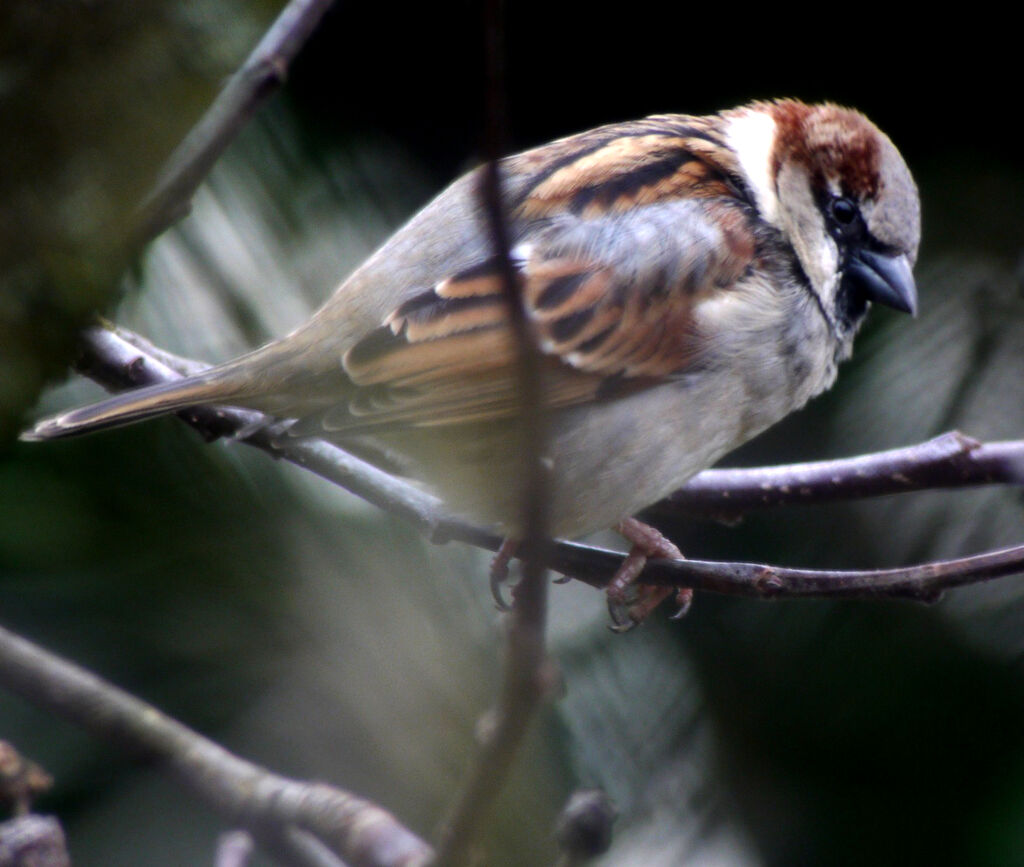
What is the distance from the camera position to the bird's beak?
2.33 m

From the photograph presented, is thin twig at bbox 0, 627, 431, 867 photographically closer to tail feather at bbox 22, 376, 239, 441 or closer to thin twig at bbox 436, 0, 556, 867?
tail feather at bbox 22, 376, 239, 441

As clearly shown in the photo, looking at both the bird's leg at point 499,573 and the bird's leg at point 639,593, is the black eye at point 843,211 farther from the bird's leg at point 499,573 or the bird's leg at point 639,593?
the bird's leg at point 499,573

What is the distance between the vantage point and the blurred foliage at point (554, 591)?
2055 millimetres

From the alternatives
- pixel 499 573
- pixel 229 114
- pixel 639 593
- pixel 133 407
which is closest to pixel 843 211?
pixel 639 593

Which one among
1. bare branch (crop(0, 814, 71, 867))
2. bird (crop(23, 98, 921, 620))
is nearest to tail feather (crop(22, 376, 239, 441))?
bird (crop(23, 98, 921, 620))

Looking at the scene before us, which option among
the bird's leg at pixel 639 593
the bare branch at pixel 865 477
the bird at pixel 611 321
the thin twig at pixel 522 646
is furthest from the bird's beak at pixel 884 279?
the thin twig at pixel 522 646

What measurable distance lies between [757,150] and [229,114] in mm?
1370

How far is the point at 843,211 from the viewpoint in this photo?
2441 millimetres

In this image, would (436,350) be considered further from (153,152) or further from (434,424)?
(153,152)

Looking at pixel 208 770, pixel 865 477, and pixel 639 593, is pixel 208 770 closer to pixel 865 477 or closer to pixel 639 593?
pixel 639 593

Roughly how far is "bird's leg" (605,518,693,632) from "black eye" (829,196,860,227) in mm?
809

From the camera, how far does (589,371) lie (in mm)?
2219

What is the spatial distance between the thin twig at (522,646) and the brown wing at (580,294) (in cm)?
113

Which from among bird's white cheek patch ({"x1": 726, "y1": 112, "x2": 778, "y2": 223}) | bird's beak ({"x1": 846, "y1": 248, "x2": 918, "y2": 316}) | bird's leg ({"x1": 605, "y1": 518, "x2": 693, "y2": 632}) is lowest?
bird's leg ({"x1": 605, "y1": 518, "x2": 693, "y2": 632})
